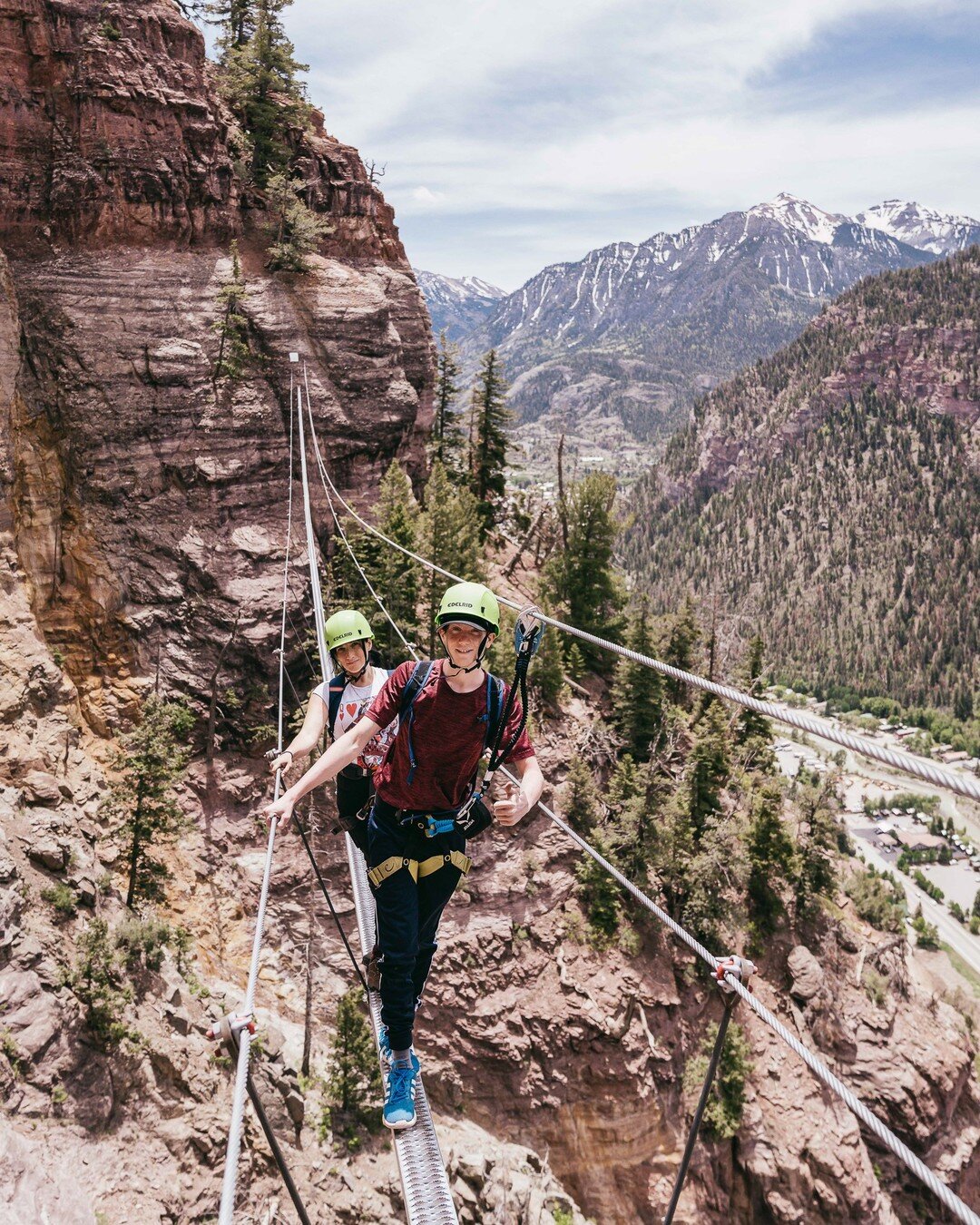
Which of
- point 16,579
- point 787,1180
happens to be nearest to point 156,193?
point 16,579

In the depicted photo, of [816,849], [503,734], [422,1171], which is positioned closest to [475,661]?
[503,734]

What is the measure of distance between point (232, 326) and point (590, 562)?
58.3 ft

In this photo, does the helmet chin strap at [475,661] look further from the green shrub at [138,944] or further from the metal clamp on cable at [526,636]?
the green shrub at [138,944]

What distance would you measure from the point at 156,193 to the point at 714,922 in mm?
31920

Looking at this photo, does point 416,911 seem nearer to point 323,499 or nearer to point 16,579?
point 16,579

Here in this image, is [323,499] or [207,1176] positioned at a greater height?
[323,499]

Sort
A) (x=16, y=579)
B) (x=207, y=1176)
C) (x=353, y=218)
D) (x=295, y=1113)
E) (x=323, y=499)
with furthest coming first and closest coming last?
(x=353, y=218)
(x=323, y=499)
(x=16, y=579)
(x=295, y=1113)
(x=207, y=1176)

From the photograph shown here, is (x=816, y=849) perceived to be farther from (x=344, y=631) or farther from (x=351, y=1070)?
(x=344, y=631)

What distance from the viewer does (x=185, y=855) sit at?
21484 mm

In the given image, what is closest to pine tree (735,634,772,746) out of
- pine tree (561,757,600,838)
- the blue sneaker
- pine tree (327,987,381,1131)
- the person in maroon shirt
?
pine tree (561,757,600,838)

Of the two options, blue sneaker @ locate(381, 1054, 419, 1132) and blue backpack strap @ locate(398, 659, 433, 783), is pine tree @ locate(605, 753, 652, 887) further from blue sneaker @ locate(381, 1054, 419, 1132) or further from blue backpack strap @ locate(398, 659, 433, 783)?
blue backpack strap @ locate(398, 659, 433, 783)

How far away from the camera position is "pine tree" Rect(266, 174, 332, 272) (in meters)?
27.3

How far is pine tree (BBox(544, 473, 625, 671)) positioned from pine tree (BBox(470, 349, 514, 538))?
6.48 metres

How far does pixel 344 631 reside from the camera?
703 centimetres
